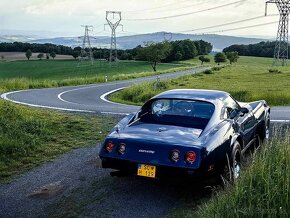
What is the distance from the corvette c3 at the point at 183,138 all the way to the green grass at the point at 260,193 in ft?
1.48

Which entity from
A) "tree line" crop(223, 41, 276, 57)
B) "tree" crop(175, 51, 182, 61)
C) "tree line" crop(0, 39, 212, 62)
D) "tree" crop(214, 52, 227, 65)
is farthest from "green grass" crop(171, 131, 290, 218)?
"tree line" crop(223, 41, 276, 57)

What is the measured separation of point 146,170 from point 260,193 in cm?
159

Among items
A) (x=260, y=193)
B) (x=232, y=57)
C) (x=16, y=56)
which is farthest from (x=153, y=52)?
(x=260, y=193)

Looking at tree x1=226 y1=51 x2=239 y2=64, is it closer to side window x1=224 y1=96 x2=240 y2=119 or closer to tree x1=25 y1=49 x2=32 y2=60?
tree x1=25 y1=49 x2=32 y2=60

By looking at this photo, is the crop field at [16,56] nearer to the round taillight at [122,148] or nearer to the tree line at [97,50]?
the tree line at [97,50]

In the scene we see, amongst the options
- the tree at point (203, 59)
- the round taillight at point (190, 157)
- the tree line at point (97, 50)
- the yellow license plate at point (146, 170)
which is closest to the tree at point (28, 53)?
the tree line at point (97, 50)

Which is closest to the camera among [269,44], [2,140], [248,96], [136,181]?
[136,181]

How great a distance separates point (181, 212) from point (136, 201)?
2.34 feet

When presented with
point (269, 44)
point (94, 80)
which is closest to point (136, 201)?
point (94, 80)

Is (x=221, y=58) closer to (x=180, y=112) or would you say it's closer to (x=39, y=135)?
(x=39, y=135)

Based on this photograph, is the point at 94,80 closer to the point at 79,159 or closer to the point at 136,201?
the point at 79,159

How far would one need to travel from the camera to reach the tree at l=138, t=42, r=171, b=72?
82.9 m

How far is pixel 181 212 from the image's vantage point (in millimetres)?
4672

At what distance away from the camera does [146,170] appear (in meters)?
5.00
